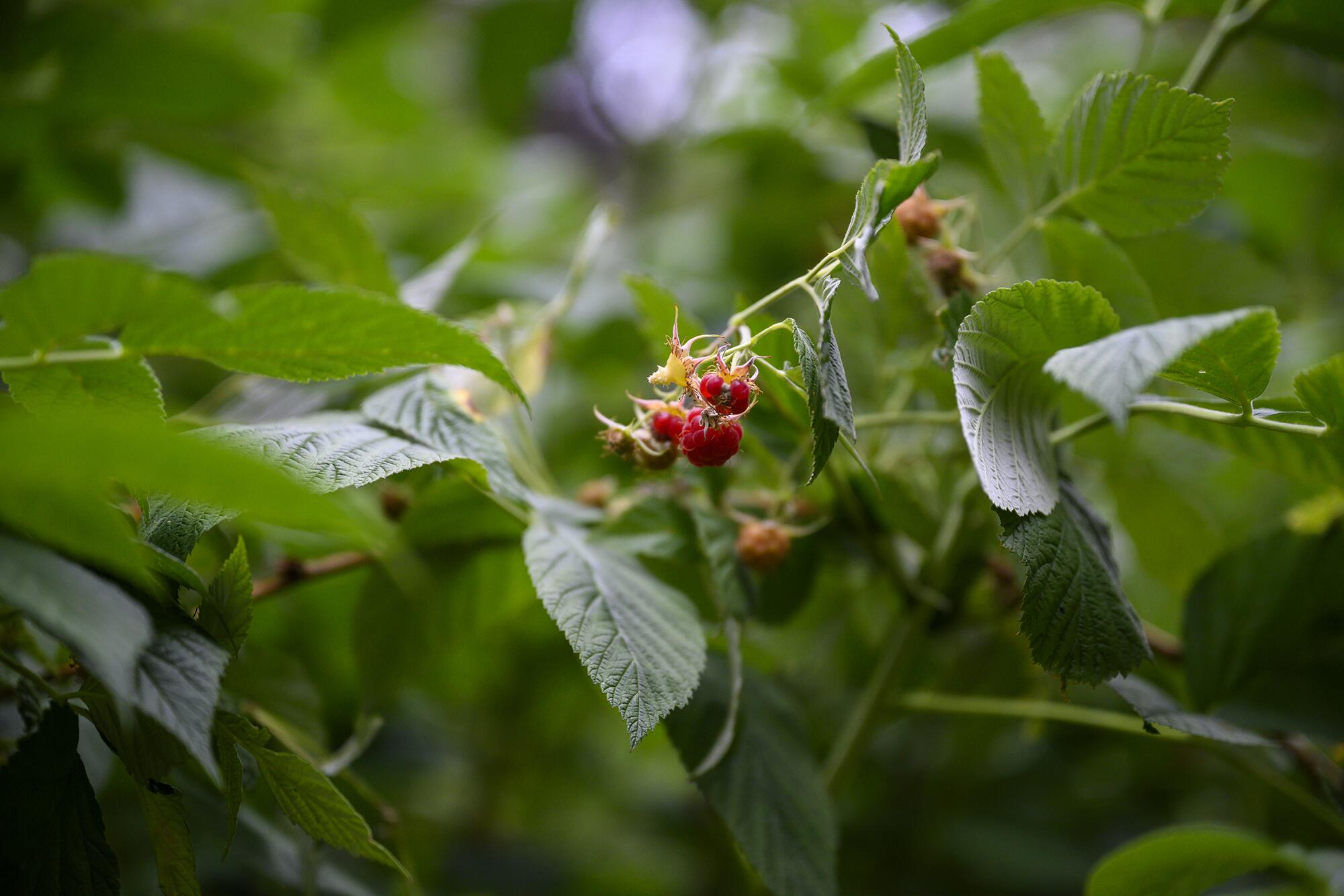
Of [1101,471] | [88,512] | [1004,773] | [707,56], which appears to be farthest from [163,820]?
[707,56]

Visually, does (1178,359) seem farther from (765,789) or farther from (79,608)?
(79,608)

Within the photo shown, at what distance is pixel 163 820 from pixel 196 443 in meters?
0.23

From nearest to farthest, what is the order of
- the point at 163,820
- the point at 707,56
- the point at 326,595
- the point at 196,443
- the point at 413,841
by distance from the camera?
1. the point at 196,443
2. the point at 163,820
3. the point at 326,595
4. the point at 413,841
5. the point at 707,56

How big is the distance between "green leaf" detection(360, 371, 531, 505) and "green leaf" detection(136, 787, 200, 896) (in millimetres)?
197

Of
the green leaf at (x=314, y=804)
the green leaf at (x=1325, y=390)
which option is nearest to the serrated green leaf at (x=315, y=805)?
the green leaf at (x=314, y=804)

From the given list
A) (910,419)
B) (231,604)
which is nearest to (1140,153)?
(910,419)

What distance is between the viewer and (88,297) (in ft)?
1.04

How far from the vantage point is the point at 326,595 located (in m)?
0.67

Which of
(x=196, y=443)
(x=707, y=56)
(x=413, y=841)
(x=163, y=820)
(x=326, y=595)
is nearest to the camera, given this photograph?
(x=196, y=443)

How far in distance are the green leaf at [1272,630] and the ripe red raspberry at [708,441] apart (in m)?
0.35

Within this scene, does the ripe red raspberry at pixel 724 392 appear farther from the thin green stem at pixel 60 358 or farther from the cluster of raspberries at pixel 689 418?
the thin green stem at pixel 60 358

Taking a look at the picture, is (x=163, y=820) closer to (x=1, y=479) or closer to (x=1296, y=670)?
(x=1, y=479)

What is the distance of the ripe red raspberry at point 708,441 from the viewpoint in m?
0.40

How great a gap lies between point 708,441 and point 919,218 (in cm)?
18
